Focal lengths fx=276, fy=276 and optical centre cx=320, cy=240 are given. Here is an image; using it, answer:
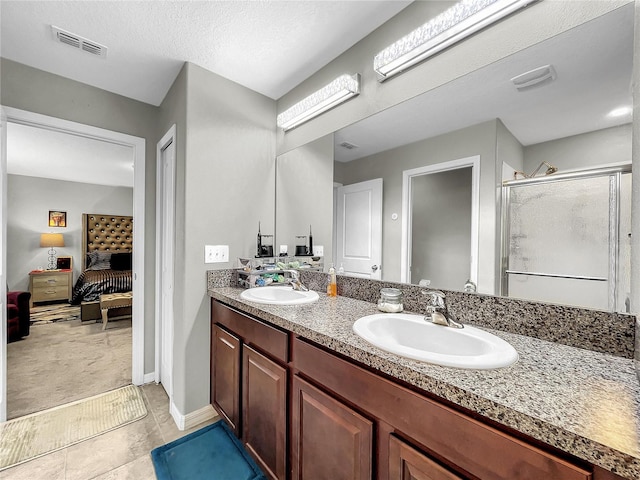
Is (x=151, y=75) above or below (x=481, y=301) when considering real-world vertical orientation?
above

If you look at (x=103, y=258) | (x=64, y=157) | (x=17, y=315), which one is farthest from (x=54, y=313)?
(x=64, y=157)

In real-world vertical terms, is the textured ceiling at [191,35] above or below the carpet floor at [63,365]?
above

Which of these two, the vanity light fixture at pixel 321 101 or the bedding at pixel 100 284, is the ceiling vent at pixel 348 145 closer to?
the vanity light fixture at pixel 321 101

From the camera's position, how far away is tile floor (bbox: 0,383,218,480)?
147cm

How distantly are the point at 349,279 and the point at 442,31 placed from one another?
1308 mm

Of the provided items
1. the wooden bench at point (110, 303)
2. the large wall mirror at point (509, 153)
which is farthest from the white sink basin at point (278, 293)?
the wooden bench at point (110, 303)

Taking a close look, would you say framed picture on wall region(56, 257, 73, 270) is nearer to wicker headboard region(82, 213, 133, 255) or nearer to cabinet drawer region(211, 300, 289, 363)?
wicker headboard region(82, 213, 133, 255)

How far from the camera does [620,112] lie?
0.87 meters

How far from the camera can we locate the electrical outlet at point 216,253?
1.91m

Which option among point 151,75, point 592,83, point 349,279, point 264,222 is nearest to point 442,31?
point 592,83

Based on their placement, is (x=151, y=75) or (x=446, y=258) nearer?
(x=446, y=258)

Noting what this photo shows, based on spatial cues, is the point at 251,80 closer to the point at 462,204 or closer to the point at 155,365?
the point at 462,204

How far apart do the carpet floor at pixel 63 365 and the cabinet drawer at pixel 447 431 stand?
8.03ft

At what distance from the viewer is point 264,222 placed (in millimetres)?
2240
